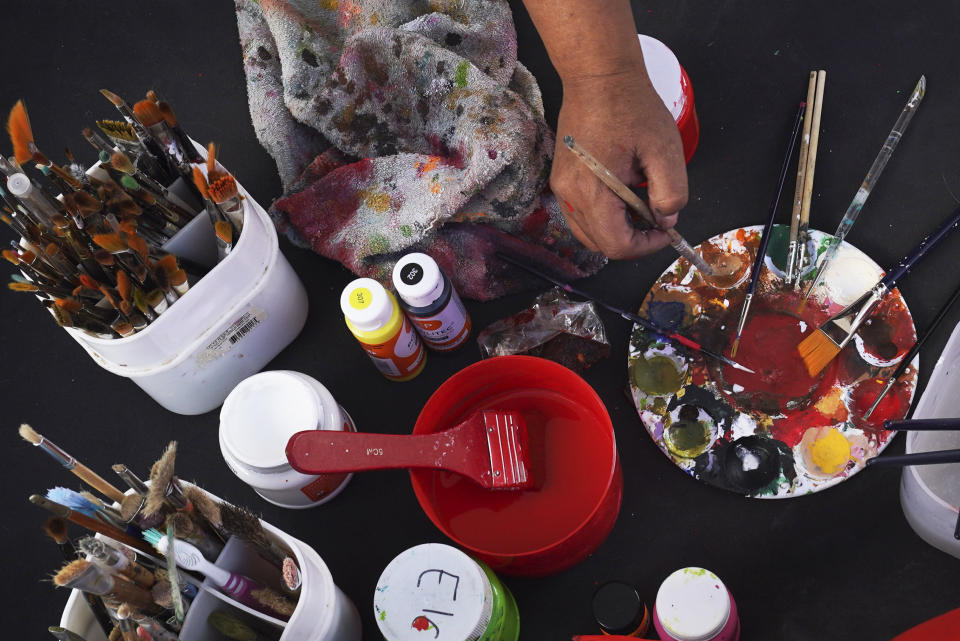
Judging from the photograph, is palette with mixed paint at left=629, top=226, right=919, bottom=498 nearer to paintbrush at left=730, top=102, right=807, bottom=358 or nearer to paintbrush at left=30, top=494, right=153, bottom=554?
paintbrush at left=730, top=102, right=807, bottom=358

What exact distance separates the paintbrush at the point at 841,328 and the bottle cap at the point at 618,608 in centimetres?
36

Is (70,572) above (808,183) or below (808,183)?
above

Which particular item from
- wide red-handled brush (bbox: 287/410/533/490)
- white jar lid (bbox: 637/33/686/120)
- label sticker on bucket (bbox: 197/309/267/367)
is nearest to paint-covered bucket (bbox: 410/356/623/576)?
wide red-handled brush (bbox: 287/410/533/490)

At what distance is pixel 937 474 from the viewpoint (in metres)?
0.95

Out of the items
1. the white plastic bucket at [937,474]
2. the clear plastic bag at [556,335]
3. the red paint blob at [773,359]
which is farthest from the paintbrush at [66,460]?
the white plastic bucket at [937,474]

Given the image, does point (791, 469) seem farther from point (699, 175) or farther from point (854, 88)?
point (854, 88)

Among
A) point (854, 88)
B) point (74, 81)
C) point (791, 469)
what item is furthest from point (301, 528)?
point (854, 88)

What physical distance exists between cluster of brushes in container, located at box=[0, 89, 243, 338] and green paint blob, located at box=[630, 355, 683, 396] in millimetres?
529

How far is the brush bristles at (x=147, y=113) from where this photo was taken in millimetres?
934

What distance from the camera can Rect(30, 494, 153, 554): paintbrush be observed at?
75cm

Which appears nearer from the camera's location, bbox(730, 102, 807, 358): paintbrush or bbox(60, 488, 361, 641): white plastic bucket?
bbox(60, 488, 361, 641): white plastic bucket

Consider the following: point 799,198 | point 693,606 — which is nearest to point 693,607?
point 693,606

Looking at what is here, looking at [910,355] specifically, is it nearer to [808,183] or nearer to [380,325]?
[808,183]

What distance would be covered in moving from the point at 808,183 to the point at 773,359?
241mm
